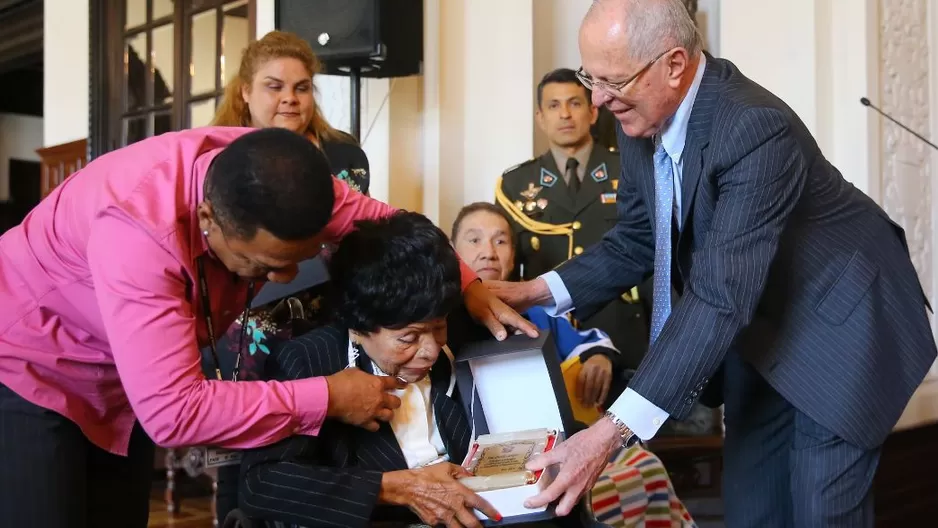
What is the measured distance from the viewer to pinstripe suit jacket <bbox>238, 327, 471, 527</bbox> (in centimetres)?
155

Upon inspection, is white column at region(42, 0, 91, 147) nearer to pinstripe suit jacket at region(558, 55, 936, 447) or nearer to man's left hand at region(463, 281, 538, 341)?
man's left hand at region(463, 281, 538, 341)

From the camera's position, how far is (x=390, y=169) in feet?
12.9

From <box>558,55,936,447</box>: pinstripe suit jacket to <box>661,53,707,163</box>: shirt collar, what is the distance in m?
0.02

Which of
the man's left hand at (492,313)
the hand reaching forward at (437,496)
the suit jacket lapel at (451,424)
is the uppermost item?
the man's left hand at (492,313)

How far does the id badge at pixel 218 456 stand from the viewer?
1.52 meters

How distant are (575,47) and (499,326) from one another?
2.92 metres

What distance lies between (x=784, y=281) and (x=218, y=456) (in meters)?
1.02

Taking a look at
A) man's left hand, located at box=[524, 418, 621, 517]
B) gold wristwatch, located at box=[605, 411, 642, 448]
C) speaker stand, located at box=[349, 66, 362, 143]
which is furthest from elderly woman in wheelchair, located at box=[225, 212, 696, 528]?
speaker stand, located at box=[349, 66, 362, 143]

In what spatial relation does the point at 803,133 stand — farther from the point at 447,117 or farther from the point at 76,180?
the point at 447,117

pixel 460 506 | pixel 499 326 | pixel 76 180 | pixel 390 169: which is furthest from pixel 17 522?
pixel 390 169

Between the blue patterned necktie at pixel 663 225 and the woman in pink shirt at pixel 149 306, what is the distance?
548 millimetres

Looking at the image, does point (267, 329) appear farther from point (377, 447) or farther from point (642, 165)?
point (642, 165)

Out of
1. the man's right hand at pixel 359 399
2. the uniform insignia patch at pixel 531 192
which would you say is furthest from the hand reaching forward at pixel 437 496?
the uniform insignia patch at pixel 531 192

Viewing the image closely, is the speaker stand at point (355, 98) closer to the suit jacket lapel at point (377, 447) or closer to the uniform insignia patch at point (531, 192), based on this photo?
the uniform insignia patch at point (531, 192)
